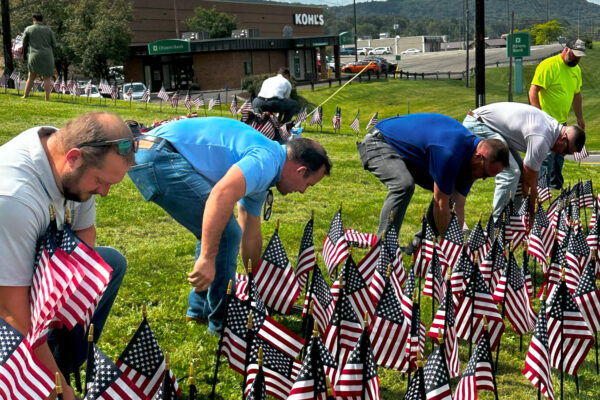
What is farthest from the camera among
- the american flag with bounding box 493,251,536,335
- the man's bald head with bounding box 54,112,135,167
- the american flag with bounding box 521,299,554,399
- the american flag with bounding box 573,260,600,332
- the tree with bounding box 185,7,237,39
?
the tree with bounding box 185,7,237,39

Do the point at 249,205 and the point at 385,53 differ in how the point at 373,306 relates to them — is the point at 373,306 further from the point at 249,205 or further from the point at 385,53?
the point at 385,53

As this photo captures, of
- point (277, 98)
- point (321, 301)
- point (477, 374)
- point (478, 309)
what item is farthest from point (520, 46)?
point (477, 374)

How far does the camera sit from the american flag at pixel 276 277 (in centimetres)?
511

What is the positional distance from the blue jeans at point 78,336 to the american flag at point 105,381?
0.64 m

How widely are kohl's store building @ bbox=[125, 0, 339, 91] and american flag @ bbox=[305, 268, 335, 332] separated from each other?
52.3m

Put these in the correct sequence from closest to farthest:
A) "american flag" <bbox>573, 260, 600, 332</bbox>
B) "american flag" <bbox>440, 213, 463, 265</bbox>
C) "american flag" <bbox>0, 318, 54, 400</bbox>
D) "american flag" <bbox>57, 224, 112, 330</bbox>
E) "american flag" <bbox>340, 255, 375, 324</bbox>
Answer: "american flag" <bbox>0, 318, 54, 400</bbox> → "american flag" <bbox>57, 224, 112, 330</bbox> → "american flag" <bbox>340, 255, 375, 324</bbox> → "american flag" <bbox>573, 260, 600, 332</bbox> → "american flag" <bbox>440, 213, 463, 265</bbox>

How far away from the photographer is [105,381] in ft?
9.87

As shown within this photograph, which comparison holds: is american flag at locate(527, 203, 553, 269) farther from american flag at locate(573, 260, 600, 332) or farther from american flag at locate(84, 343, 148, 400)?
american flag at locate(84, 343, 148, 400)

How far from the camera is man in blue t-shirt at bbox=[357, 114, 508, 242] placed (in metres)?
6.13

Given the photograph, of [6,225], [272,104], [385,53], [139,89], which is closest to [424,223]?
[6,225]

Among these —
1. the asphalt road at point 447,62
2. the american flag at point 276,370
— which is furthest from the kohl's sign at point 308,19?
the american flag at point 276,370

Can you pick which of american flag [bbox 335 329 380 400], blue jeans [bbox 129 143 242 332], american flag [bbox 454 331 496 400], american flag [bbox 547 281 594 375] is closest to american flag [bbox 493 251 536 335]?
american flag [bbox 547 281 594 375]

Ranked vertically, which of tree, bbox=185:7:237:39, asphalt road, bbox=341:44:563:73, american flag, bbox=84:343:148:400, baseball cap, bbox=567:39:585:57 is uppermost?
tree, bbox=185:7:237:39

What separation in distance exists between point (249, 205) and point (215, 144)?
702mm
